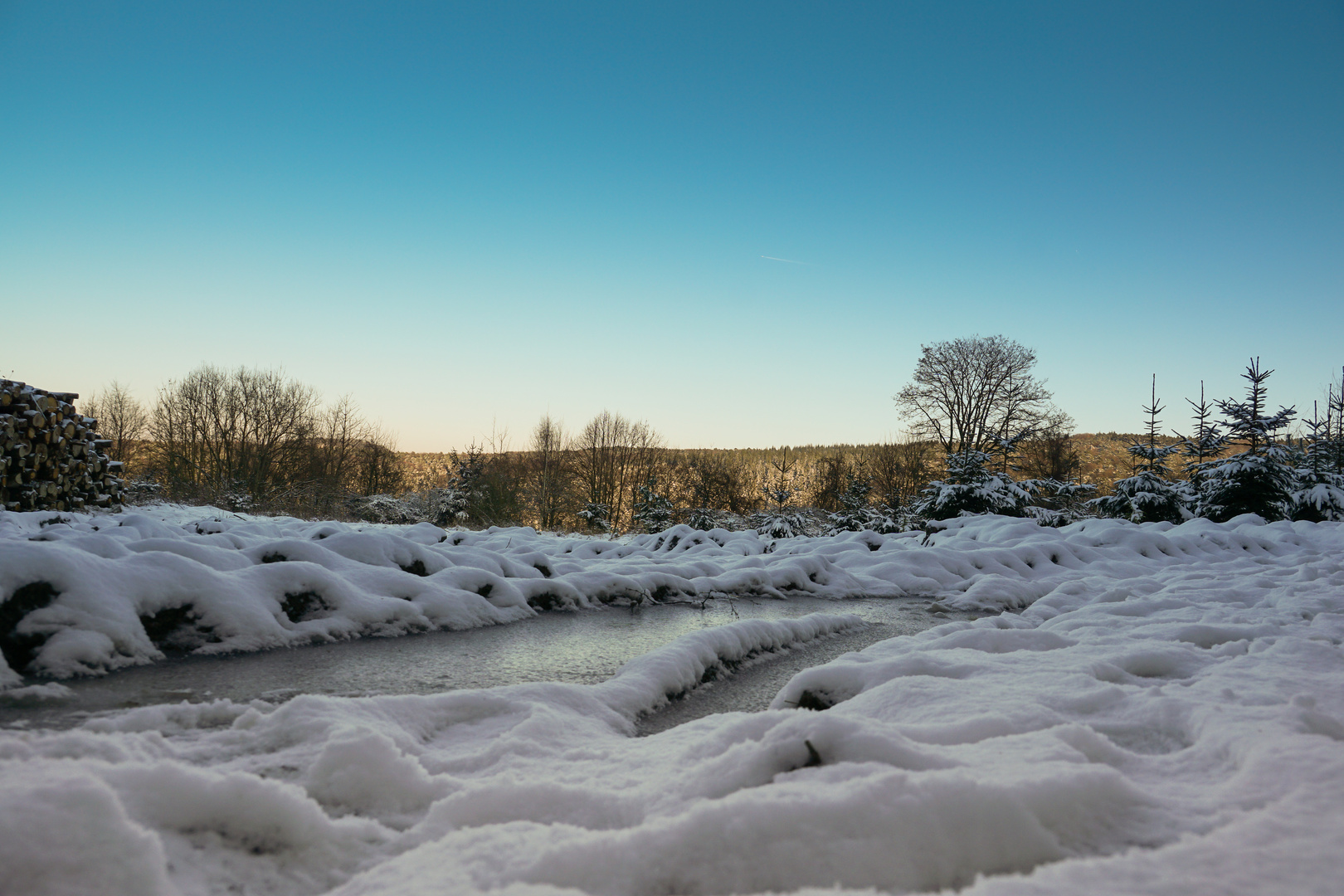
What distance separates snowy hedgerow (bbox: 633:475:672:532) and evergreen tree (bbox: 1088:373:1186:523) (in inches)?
437

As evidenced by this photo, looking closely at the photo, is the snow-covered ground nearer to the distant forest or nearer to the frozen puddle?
the frozen puddle

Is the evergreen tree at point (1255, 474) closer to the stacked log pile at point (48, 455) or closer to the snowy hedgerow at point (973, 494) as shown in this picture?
the snowy hedgerow at point (973, 494)

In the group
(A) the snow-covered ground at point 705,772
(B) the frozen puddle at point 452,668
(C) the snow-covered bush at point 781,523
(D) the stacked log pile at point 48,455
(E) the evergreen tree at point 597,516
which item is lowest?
(E) the evergreen tree at point 597,516

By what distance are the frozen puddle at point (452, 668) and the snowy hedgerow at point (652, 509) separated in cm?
1470

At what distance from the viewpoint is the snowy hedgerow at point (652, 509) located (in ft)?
63.1

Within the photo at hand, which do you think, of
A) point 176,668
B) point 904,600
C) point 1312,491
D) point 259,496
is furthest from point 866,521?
point 259,496

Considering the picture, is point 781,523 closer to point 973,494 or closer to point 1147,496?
point 973,494

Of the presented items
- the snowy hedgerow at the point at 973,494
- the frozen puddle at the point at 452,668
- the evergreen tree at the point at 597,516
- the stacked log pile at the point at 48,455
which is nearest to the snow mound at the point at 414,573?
the frozen puddle at the point at 452,668

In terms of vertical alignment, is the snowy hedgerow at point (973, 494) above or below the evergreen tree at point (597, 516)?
above

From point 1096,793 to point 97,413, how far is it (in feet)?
119

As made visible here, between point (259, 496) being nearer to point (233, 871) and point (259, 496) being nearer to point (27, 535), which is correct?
point (27, 535)

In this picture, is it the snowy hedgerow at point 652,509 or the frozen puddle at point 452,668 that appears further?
the snowy hedgerow at point 652,509

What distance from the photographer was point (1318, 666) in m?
2.23

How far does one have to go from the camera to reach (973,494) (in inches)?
481
